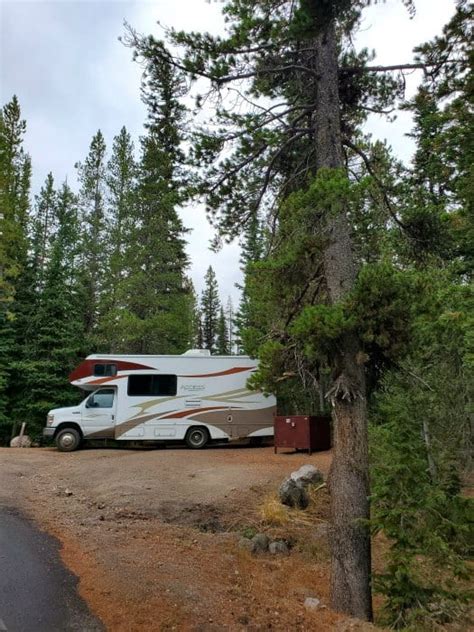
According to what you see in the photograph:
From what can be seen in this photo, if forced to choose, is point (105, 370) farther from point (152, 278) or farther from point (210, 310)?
point (210, 310)

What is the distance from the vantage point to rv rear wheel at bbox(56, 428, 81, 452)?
51.5 ft

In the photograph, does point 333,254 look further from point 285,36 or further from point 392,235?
point 285,36

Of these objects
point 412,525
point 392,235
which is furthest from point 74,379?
point 412,525

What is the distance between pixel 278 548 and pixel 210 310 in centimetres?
4681

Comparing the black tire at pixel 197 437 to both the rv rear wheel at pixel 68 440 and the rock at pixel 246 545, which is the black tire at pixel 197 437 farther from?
the rock at pixel 246 545

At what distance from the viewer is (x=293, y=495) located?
8.85 m

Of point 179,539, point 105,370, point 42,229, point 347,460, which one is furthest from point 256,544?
point 42,229

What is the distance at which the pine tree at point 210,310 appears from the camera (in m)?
53.3

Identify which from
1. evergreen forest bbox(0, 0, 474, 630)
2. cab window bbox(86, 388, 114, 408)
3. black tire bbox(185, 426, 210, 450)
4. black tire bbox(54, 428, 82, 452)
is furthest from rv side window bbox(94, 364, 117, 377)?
evergreen forest bbox(0, 0, 474, 630)

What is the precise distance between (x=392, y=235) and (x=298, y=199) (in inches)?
91.6

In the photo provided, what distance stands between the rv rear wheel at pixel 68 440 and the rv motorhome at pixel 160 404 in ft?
0.10

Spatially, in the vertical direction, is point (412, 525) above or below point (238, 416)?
below

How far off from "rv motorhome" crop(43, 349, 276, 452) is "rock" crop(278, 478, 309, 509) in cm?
729

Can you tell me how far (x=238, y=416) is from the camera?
16.4 metres
